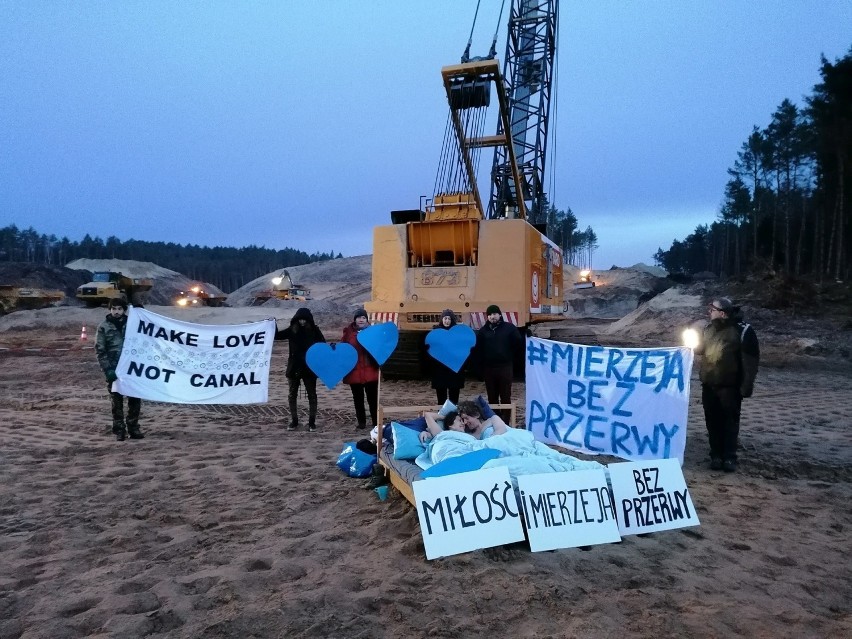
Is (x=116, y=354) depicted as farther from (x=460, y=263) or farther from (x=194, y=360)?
(x=460, y=263)

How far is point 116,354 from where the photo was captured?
23.5ft

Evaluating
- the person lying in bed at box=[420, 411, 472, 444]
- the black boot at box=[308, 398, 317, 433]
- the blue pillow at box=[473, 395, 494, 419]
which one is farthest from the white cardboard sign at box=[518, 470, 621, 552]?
the black boot at box=[308, 398, 317, 433]

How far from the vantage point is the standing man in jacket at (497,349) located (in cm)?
708

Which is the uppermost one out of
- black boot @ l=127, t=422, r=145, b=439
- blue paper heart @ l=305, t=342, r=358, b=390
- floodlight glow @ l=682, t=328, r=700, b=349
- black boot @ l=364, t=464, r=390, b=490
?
floodlight glow @ l=682, t=328, r=700, b=349

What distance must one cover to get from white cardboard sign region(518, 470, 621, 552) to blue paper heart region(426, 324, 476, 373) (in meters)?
3.12

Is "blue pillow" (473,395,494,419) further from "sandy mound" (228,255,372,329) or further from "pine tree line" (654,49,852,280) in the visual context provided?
"sandy mound" (228,255,372,329)

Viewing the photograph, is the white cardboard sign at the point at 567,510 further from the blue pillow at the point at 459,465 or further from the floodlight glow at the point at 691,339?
the floodlight glow at the point at 691,339

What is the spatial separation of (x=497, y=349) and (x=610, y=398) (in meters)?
1.65

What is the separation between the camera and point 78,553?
3.86 metres

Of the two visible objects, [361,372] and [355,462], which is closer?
[355,462]

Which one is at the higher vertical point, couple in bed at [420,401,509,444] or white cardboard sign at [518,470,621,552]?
couple in bed at [420,401,509,444]

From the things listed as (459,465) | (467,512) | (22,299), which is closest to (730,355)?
(459,465)

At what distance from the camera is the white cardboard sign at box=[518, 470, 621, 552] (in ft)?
12.4

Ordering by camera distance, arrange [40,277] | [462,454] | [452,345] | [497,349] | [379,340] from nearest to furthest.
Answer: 1. [462,454]
2. [379,340]
3. [452,345]
4. [497,349]
5. [40,277]
